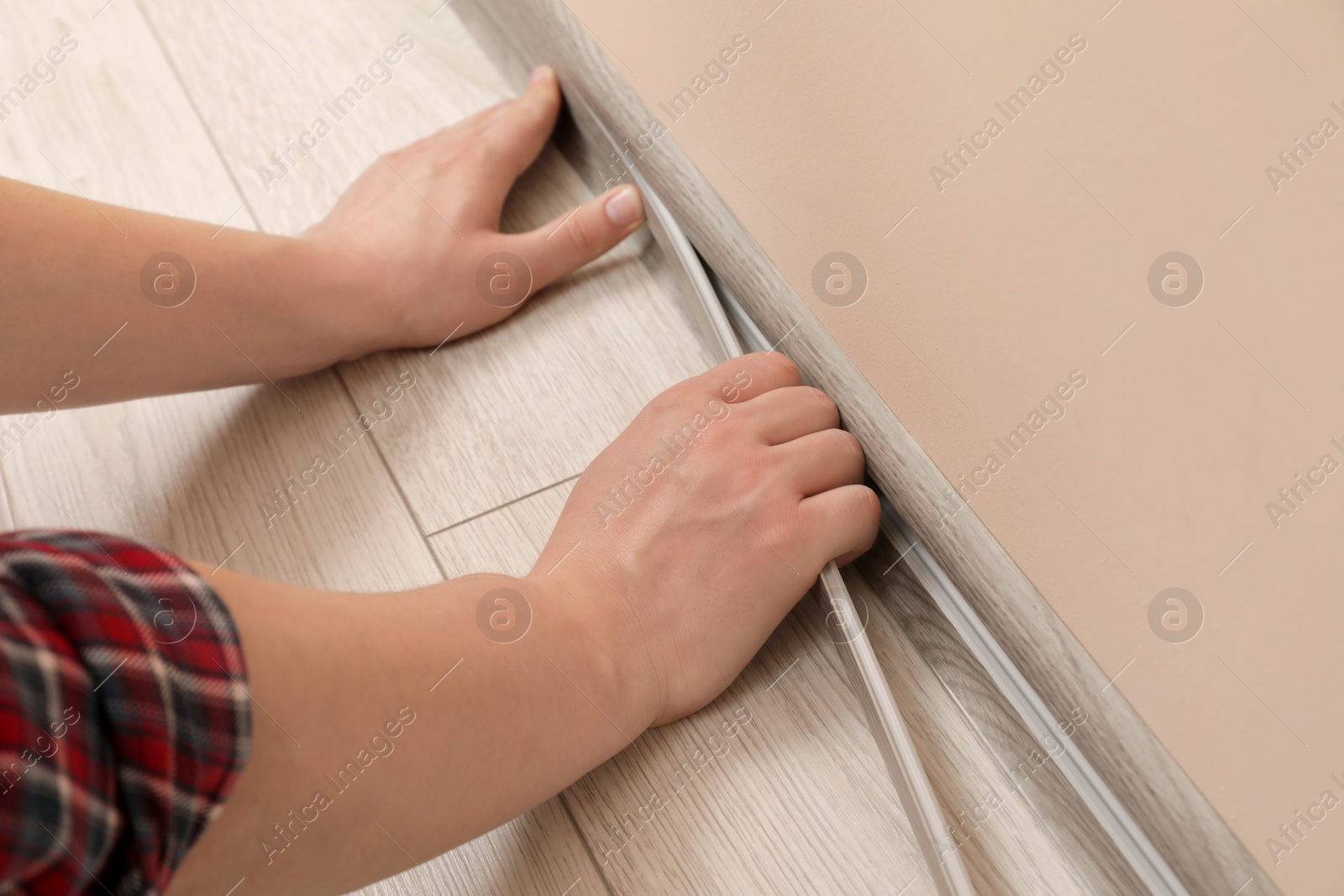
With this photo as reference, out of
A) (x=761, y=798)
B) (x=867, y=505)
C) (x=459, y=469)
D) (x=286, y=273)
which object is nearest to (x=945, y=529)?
(x=867, y=505)

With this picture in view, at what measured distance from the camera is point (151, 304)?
530 mm

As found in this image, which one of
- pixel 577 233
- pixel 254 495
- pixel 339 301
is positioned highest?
pixel 577 233

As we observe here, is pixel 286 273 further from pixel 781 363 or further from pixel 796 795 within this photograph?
pixel 796 795

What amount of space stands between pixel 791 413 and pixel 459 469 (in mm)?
209

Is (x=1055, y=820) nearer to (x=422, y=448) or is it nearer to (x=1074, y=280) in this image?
(x=1074, y=280)

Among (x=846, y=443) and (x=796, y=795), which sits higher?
(x=846, y=443)

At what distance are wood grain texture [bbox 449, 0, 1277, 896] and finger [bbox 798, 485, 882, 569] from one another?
0.05 feet

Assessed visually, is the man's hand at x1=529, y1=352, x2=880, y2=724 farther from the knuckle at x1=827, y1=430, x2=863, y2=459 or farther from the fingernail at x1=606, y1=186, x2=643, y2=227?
the fingernail at x1=606, y1=186, x2=643, y2=227

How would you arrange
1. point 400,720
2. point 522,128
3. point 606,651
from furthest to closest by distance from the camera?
1. point 522,128
2. point 606,651
3. point 400,720

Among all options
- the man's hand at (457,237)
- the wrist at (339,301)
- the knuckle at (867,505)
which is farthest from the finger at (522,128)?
the knuckle at (867,505)

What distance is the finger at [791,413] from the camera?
534 mm

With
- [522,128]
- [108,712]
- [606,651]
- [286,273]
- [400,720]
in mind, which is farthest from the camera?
[522,128]

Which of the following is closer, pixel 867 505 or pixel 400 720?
pixel 400 720

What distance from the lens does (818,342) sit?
1.72ft
